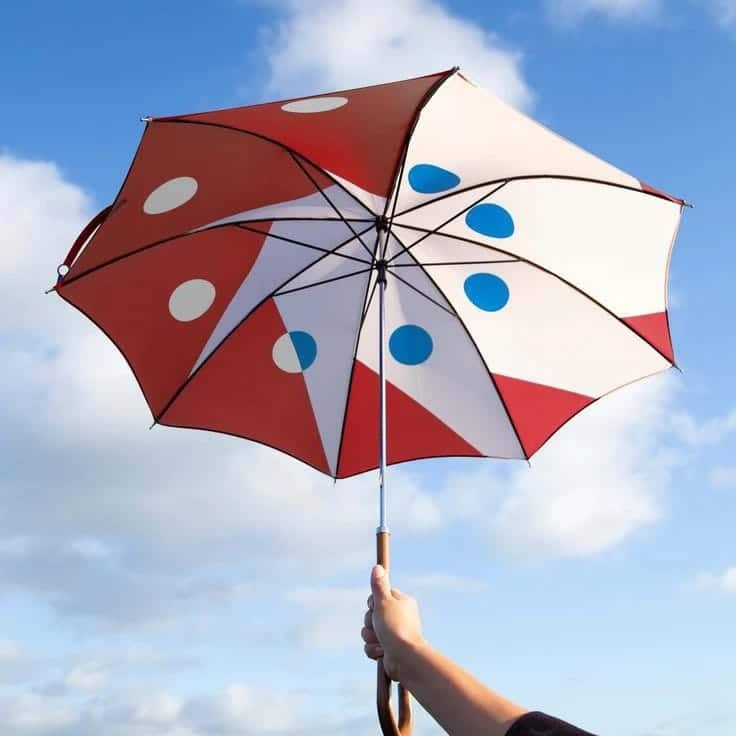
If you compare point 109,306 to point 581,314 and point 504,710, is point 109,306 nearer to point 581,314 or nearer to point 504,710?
point 581,314

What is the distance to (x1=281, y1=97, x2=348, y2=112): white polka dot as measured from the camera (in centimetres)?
372

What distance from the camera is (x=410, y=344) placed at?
468 cm

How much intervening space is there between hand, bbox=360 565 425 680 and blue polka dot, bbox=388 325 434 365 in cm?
285

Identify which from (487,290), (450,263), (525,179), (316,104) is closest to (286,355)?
(450,263)

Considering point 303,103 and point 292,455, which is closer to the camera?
point 303,103

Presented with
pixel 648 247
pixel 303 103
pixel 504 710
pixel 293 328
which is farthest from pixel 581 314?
pixel 504 710

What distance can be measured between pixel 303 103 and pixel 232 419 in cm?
148

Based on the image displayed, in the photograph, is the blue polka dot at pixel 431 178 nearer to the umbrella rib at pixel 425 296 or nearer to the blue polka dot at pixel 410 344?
the umbrella rib at pixel 425 296

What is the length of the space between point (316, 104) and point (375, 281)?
1.00m

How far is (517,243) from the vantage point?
436 centimetres

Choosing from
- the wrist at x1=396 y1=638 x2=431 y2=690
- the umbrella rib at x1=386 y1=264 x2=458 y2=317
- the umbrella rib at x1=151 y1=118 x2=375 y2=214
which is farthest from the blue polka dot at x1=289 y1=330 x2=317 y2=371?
the wrist at x1=396 y1=638 x2=431 y2=690

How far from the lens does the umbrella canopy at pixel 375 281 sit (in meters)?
3.75

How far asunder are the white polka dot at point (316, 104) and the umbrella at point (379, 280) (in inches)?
0.5

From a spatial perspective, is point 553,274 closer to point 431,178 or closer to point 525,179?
point 525,179
